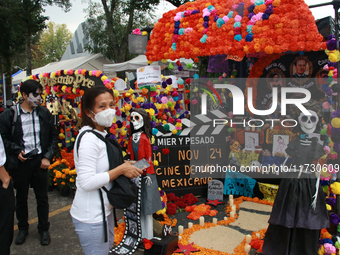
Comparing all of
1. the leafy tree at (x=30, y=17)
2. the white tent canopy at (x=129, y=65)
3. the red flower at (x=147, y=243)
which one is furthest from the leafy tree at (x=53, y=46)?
the red flower at (x=147, y=243)

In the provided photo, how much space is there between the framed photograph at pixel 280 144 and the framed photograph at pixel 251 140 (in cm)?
35

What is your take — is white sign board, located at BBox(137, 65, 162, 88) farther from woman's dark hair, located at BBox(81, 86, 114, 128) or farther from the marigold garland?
woman's dark hair, located at BBox(81, 86, 114, 128)

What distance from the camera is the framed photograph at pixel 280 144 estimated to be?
554 centimetres

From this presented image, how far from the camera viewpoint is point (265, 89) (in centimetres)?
606

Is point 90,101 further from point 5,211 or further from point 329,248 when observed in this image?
point 329,248

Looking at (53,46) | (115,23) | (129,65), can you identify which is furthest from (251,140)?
(53,46)

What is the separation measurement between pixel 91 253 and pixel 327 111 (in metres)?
4.34

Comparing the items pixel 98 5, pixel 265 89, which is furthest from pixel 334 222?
pixel 98 5

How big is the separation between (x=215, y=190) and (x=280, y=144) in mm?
1632

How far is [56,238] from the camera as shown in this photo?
3836 mm

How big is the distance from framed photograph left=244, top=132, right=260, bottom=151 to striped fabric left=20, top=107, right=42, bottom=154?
4.06 m

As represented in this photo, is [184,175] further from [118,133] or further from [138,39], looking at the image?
[138,39]

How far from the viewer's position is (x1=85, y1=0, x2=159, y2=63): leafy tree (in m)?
15.7

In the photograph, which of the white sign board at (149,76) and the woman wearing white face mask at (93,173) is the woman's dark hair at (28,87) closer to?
the white sign board at (149,76)
